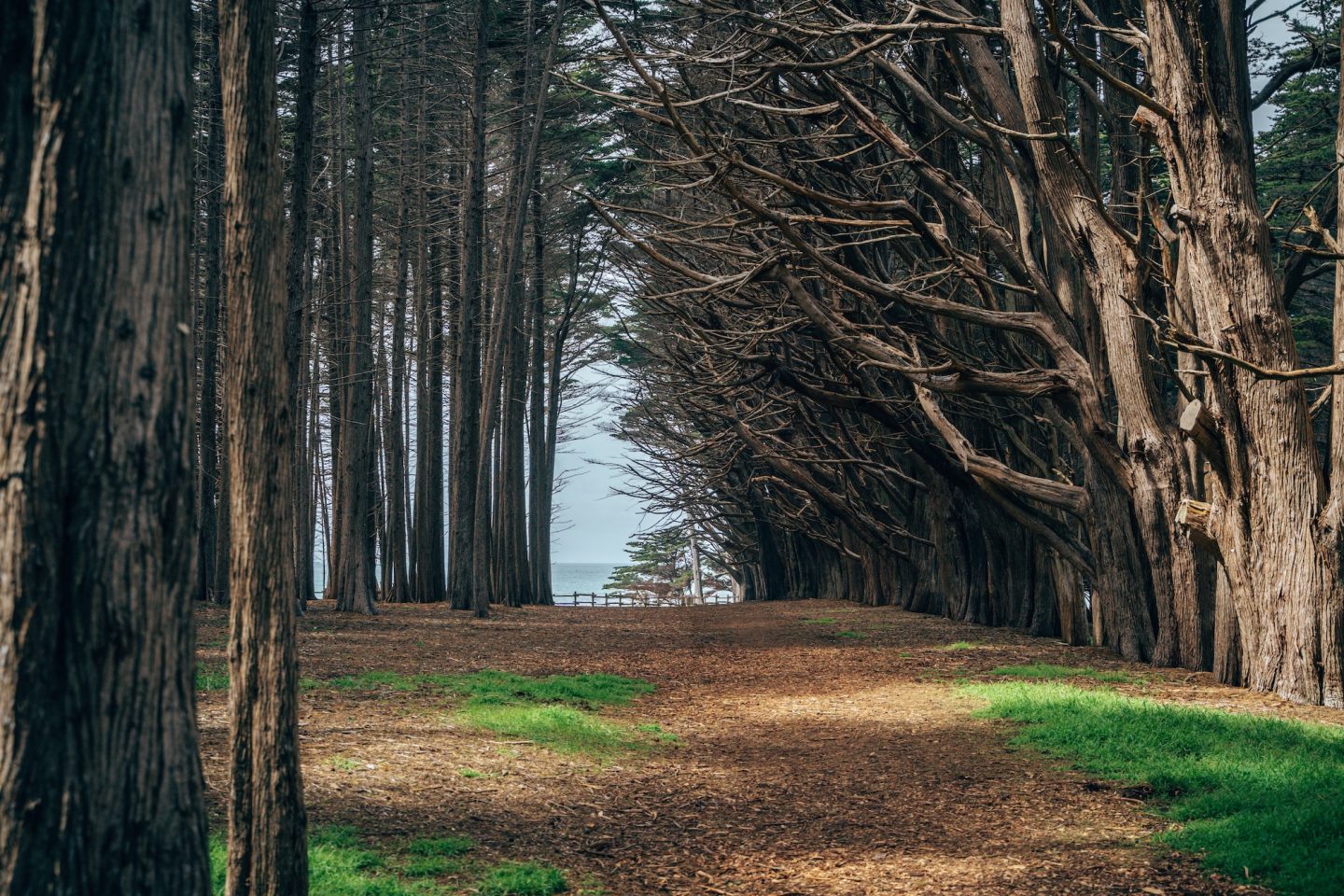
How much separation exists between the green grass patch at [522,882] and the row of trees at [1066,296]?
6.37m

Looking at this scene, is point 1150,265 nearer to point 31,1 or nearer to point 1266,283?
point 1266,283

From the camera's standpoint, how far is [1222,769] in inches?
245

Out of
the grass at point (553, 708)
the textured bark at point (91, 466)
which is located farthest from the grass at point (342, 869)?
the grass at point (553, 708)

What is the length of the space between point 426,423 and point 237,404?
24.0 meters

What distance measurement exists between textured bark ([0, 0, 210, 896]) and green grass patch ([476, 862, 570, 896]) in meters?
2.06

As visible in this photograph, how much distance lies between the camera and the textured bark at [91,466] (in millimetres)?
2537

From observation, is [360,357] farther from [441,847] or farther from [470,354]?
[441,847]

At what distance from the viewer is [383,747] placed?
706cm

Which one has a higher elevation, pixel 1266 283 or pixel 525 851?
pixel 1266 283

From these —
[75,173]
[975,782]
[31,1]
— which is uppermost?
[31,1]

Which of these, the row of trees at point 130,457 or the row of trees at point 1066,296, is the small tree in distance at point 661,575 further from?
the row of trees at point 130,457

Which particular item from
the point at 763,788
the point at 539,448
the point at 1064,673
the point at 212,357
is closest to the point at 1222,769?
the point at 763,788

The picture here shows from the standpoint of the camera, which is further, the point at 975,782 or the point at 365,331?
the point at 365,331

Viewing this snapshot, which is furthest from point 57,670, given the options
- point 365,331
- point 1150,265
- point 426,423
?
point 426,423
